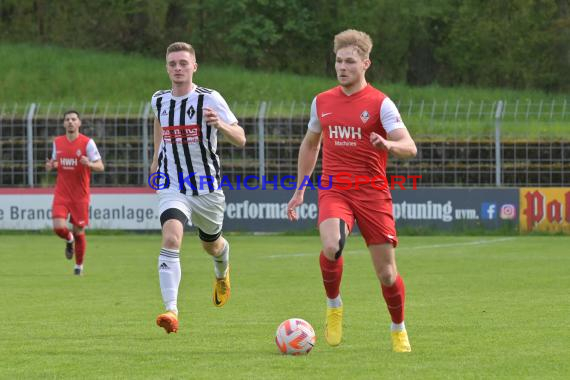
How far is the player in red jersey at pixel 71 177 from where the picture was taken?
17.8 m

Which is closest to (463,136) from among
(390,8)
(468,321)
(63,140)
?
(63,140)

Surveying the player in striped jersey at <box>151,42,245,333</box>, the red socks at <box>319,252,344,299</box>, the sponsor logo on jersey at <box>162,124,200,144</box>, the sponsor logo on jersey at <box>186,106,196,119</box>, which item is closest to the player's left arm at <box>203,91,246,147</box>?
the player in striped jersey at <box>151,42,245,333</box>

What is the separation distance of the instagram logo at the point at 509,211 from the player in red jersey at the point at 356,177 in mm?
17121

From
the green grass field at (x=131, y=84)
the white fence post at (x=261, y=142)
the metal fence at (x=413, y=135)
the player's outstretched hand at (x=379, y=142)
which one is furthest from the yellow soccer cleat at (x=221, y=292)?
the green grass field at (x=131, y=84)

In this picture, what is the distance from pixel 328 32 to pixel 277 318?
43.3m

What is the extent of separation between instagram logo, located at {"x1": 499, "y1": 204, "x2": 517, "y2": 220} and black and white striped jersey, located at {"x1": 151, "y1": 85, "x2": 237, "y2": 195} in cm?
1601

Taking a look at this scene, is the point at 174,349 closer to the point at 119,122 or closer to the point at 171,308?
the point at 171,308

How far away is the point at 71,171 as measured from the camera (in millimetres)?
18016

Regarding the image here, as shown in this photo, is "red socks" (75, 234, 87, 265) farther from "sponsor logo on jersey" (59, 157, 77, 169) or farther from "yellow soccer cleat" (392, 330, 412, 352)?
"yellow soccer cleat" (392, 330, 412, 352)

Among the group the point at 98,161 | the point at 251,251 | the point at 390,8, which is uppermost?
the point at 390,8

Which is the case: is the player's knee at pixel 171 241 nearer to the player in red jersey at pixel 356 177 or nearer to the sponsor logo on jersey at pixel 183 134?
the sponsor logo on jersey at pixel 183 134

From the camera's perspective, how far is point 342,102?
28.9 ft

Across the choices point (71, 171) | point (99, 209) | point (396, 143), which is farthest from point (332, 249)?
point (99, 209)

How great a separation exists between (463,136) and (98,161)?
1148 cm
